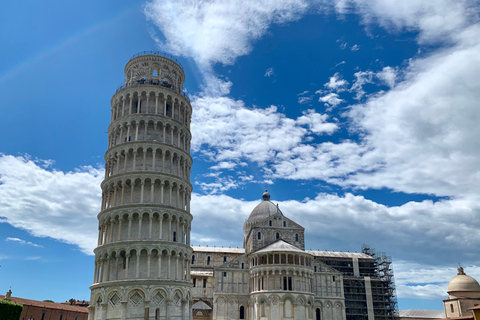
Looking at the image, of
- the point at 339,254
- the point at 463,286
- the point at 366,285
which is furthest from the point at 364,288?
the point at 463,286

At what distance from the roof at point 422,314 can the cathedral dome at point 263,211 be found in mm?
40820

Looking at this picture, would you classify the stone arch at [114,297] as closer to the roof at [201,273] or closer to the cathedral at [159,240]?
the cathedral at [159,240]

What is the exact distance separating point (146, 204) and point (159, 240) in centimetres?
355

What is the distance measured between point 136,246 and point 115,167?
920 centimetres

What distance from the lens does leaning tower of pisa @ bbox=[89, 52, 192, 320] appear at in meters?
34.1

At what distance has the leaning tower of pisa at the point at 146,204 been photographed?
112 feet

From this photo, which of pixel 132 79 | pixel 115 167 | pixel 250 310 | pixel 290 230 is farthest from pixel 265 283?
pixel 132 79

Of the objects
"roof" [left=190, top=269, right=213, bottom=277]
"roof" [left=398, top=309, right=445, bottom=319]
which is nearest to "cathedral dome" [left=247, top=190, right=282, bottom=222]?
"roof" [left=190, top=269, right=213, bottom=277]

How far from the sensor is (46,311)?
6425cm

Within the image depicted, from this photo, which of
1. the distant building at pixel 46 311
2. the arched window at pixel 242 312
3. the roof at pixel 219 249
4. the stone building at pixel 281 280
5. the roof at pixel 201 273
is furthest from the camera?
the roof at pixel 219 249

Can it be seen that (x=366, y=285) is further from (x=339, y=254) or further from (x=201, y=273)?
(x=201, y=273)

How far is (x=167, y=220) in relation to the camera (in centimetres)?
3738

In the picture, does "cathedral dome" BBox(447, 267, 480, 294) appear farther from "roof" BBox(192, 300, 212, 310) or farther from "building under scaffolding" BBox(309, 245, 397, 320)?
"roof" BBox(192, 300, 212, 310)

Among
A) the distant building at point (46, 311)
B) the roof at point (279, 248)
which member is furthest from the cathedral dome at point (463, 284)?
the distant building at point (46, 311)
